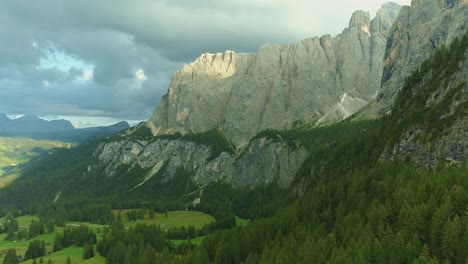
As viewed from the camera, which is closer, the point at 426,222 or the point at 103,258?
the point at 426,222

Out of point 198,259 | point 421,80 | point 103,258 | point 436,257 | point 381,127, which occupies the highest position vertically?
point 421,80

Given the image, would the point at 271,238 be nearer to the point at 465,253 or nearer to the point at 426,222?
the point at 426,222

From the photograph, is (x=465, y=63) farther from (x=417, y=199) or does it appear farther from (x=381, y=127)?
(x=417, y=199)

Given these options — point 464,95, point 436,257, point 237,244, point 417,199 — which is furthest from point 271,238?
point 464,95

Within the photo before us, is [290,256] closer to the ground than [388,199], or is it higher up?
closer to the ground

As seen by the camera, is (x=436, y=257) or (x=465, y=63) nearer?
(x=436, y=257)

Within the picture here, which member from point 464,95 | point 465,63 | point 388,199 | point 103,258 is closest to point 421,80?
point 465,63

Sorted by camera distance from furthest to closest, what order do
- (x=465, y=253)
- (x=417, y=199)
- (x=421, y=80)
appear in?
(x=421, y=80)
(x=417, y=199)
(x=465, y=253)

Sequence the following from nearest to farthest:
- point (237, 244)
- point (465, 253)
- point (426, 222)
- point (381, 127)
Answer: point (465, 253)
point (426, 222)
point (237, 244)
point (381, 127)

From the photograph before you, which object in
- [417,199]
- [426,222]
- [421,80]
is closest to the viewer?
[426,222]

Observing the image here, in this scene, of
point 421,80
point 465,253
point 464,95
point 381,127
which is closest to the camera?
point 465,253
